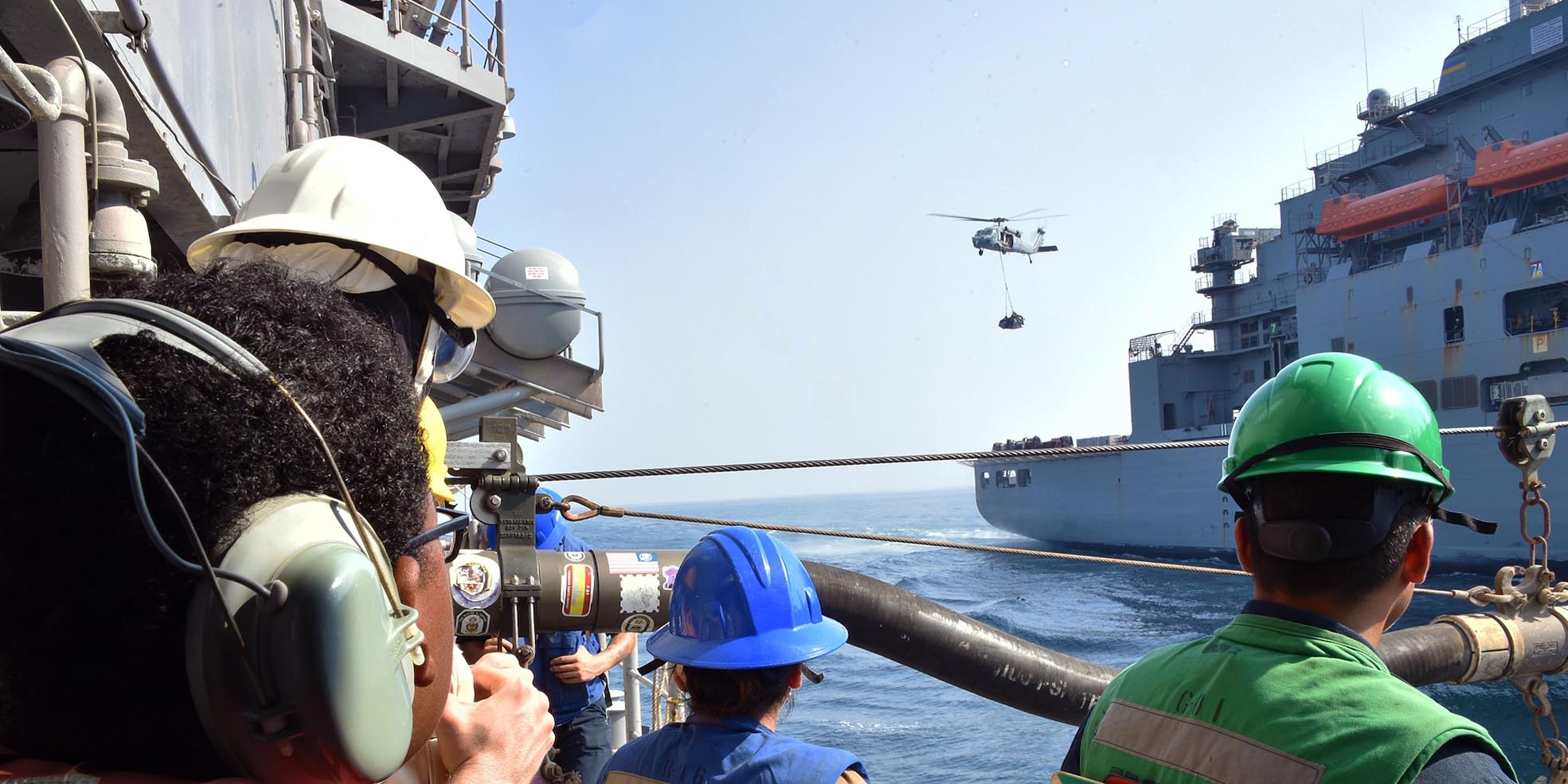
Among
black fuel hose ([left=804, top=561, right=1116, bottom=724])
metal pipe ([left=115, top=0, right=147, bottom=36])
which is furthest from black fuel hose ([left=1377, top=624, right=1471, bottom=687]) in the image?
metal pipe ([left=115, top=0, right=147, bottom=36])

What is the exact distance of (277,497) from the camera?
85 centimetres

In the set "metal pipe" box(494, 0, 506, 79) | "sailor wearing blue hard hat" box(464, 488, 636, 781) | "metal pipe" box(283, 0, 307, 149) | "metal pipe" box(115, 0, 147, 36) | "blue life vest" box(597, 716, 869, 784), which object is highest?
"metal pipe" box(494, 0, 506, 79)

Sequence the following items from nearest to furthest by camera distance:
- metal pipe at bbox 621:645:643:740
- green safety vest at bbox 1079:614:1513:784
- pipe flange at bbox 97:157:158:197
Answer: green safety vest at bbox 1079:614:1513:784, pipe flange at bbox 97:157:158:197, metal pipe at bbox 621:645:643:740

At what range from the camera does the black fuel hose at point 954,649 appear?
314 cm

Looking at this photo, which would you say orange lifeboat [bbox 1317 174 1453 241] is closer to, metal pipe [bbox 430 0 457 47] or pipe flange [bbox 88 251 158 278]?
metal pipe [bbox 430 0 457 47]

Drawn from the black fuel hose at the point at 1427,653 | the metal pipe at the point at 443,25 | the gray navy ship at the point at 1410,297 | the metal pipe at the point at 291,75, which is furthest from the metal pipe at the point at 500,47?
the gray navy ship at the point at 1410,297

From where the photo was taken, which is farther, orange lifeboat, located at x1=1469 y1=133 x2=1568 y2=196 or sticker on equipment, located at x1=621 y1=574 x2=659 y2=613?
orange lifeboat, located at x1=1469 y1=133 x2=1568 y2=196

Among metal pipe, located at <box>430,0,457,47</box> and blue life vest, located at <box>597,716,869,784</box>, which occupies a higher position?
metal pipe, located at <box>430,0,457,47</box>

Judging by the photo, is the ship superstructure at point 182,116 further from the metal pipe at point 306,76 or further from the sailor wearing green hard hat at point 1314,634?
the sailor wearing green hard hat at point 1314,634

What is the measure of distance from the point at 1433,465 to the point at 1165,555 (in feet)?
125

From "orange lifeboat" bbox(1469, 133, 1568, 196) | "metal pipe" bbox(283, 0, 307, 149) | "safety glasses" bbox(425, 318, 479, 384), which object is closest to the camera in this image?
"safety glasses" bbox(425, 318, 479, 384)

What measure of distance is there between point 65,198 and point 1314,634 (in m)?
2.28

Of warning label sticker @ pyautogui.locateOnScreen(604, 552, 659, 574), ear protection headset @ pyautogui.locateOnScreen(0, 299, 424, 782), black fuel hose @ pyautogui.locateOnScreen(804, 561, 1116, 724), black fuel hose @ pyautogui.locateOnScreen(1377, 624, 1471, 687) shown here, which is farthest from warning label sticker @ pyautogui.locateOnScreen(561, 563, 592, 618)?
black fuel hose @ pyautogui.locateOnScreen(1377, 624, 1471, 687)

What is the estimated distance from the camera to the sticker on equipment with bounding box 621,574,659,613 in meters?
2.76
